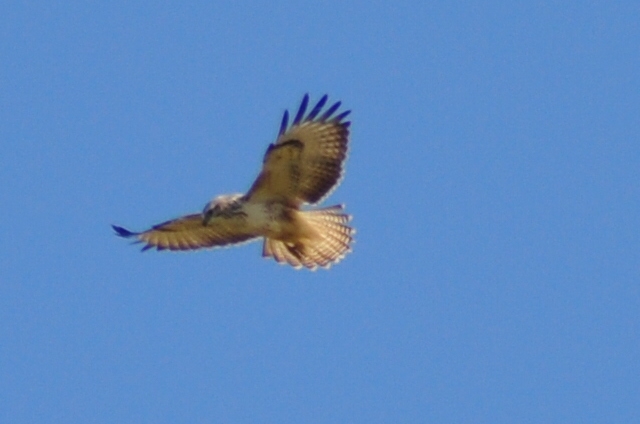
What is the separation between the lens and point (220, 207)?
16.8 meters

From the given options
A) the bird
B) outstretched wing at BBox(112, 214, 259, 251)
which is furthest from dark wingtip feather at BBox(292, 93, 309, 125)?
outstretched wing at BBox(112, 214, 259, 251)

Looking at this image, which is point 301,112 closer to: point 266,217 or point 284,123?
point 284,123

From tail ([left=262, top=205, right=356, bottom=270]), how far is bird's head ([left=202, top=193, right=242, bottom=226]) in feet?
1.83

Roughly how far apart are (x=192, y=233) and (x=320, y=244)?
1253mm

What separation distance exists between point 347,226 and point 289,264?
64cm

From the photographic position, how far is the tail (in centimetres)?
1691

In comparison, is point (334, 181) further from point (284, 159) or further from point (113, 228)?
point (113, 228)

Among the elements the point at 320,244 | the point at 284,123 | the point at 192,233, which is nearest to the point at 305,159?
the point at 284,123

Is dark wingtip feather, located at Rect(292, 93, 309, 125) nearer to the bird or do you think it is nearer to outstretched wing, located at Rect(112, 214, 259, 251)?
the bird

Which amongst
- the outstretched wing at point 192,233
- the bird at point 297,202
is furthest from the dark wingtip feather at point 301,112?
the outstretched wing at point 192,233

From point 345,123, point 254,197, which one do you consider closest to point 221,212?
point 254,197

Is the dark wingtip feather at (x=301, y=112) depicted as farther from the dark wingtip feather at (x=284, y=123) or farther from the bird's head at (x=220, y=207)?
the bird's head at (x=220, y=207)

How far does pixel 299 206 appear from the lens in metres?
16.8

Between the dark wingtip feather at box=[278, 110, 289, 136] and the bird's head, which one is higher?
the dark wingtip feather at box=[278, 110, 289, 136]
